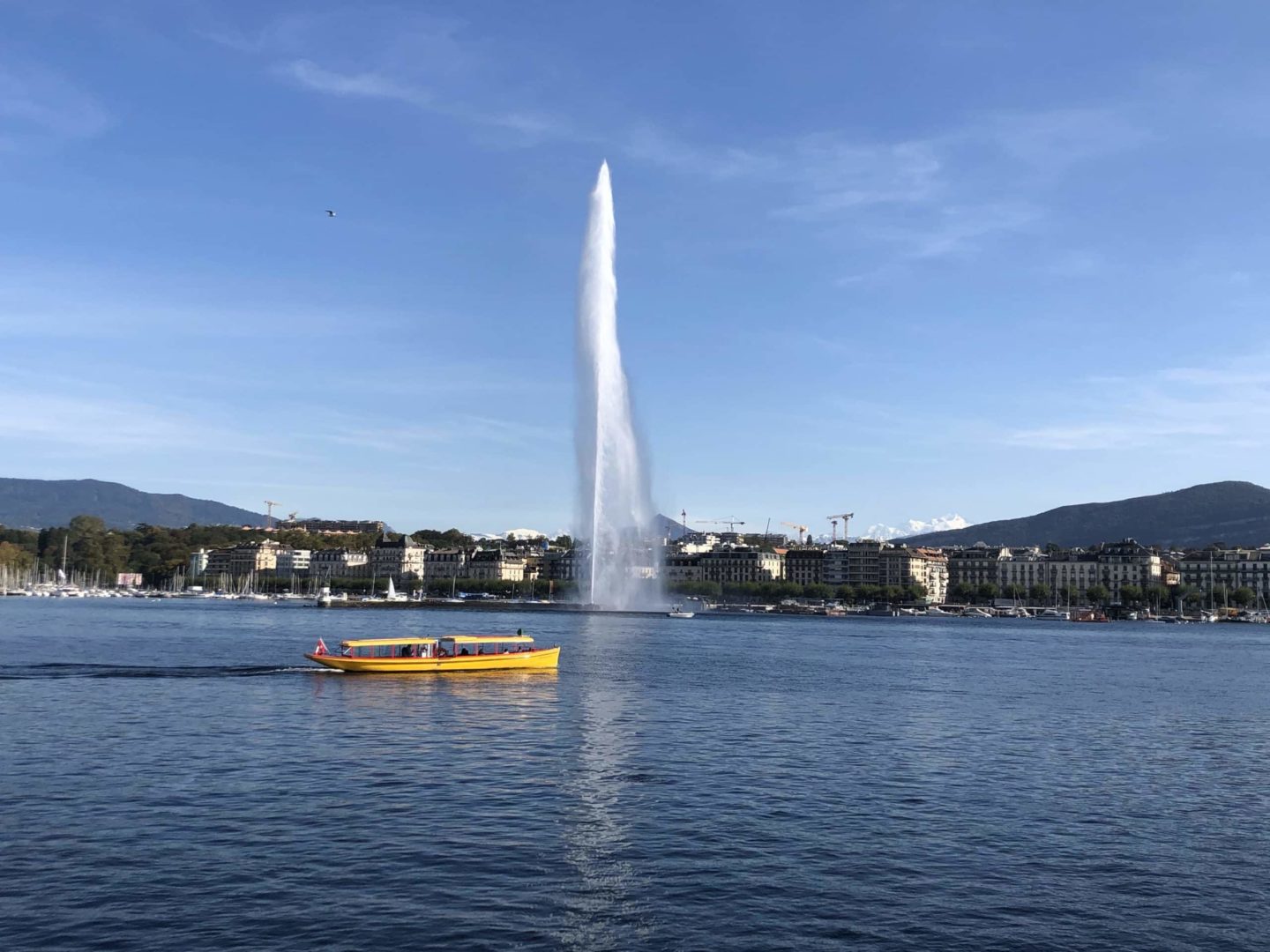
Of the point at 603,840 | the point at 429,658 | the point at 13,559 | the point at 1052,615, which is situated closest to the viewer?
the point at 603,840

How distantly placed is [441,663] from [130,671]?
1189cm

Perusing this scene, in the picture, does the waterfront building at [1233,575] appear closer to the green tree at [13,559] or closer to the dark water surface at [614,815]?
the dark water surface at [614,815]

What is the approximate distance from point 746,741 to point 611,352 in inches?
2857

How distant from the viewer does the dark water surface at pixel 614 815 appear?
15.9 metres

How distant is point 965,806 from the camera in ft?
77.1

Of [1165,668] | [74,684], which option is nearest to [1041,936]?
[74,684]

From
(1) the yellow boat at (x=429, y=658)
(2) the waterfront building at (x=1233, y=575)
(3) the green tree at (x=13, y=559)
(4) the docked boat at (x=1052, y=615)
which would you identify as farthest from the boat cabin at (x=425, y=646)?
(2) the waterfront building at (x=1233, y=575)

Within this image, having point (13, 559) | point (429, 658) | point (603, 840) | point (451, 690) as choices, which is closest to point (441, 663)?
point (429, 658)

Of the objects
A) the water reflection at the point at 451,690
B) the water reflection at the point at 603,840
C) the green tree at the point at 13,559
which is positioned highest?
the green tree at the point at 13,559

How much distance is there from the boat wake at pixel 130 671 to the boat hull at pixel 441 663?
4.99ft

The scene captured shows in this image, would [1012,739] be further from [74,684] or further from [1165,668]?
[1165,668]

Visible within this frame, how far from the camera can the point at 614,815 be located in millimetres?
21984

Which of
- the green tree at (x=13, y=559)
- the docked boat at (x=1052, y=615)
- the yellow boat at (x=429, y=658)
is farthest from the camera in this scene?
the green tree at (x=13, y=559)

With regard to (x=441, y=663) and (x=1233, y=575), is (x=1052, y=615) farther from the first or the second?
(x=441, y=663)
